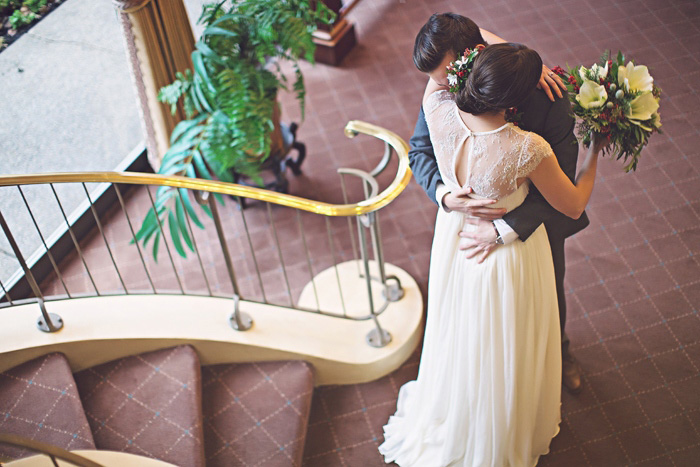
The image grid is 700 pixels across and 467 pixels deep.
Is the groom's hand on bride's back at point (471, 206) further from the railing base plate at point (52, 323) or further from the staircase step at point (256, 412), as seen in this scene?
the railing base plate at point (52, 323)

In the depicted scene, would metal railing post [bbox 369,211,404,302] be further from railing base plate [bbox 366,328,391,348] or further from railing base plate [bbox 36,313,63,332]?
railing base plate [bbox 36,313,63,332]

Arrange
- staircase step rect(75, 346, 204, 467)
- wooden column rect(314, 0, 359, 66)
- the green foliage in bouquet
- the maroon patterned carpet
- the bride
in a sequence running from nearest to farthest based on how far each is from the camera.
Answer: the bride, staircase step rect(75, 346, 204, 467), the maroon patterned carpet, the green foliage in bouquet, wooden column rect(314, 0, 359, 66)

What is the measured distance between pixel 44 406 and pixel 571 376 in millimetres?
2382

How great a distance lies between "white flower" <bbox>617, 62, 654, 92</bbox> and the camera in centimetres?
228

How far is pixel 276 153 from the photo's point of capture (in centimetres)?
449

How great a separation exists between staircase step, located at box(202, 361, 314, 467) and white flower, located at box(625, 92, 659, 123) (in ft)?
6.29

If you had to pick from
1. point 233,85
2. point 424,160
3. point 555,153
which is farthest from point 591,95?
point 233,85

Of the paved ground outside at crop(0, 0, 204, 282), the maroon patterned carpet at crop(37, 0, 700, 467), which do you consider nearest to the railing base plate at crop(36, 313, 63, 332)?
the maroon patterned carpet at crop(37, 0, 700, 467)

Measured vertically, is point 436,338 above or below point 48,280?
above

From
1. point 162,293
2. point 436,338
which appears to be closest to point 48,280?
point 162,293

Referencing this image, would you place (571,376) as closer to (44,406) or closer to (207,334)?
(207,334)

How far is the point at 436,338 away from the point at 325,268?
1353mm

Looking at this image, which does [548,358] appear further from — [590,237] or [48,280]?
[48,280]

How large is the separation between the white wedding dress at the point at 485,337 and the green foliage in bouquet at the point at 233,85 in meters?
1.50
